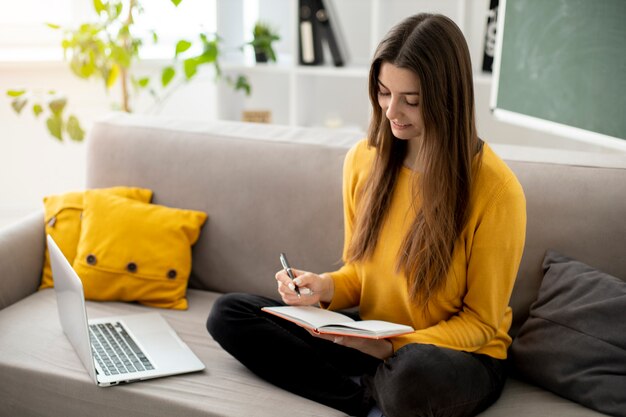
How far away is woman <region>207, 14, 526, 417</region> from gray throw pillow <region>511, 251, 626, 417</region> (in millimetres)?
72

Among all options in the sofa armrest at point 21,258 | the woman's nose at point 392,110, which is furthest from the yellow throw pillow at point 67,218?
the woman's nose at point 392,110

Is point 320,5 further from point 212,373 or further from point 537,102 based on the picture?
point 212,373

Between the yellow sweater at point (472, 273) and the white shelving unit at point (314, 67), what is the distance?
1475mm

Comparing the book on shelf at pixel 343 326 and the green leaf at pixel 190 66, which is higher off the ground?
the green leaf at pixel 190 66

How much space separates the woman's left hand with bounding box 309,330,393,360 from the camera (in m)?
1.58

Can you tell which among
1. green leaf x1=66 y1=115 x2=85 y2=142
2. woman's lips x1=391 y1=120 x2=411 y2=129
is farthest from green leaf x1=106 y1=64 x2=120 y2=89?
woman's lips x1=391 y1=120 x2=411 y2=129

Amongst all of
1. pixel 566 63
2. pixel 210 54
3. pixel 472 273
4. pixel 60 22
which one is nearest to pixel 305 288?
pixel 472 273

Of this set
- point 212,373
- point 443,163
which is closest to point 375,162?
point 443,163

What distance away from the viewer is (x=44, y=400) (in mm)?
1805

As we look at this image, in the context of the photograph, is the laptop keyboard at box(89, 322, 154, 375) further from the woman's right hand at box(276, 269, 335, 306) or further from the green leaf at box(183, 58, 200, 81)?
the green leaf at box(183, 58, 200, 81)

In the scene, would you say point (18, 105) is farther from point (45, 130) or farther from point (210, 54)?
Answer: point (45, 130)

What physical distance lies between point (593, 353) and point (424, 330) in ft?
1.13

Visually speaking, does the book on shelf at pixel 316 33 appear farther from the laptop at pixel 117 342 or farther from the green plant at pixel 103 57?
the laptop at pixel 117 342

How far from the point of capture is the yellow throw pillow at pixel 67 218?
7.27 feet
